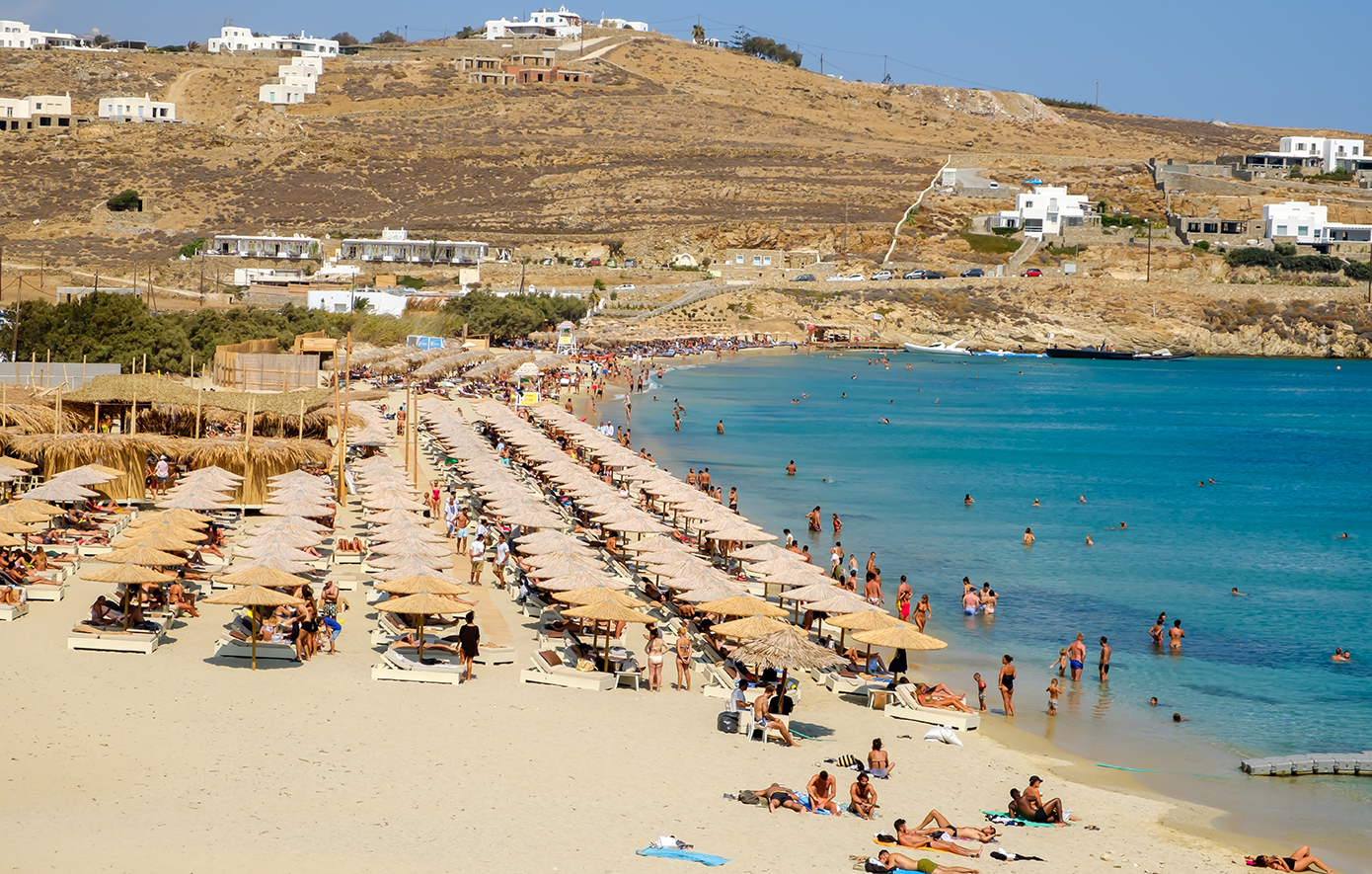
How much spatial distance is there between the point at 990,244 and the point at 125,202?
64.0 meters

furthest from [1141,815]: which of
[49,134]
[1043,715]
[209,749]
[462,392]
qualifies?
[49,134]

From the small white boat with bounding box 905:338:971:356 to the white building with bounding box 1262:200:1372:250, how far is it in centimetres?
2728

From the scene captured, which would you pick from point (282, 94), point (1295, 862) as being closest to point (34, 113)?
point (282, 94)

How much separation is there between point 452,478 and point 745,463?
1145cm

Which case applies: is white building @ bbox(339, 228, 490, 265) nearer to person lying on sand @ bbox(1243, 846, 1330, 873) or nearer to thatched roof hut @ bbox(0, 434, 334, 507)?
thatched roof hut @ bbox(0, 434, 334, 507)

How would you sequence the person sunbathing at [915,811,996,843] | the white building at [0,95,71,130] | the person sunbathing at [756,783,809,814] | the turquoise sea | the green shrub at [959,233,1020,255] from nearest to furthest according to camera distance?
the person sunbathing at [915,811,996,843] → the person sunbathing at [756,783,809,814] → the turquoise sea → the green shrub at [959,233,1020,255] → the white building at [0,95,71,130]

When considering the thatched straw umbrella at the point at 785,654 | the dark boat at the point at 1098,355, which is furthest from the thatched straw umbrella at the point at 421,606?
the dark boat at the point at 1098,355

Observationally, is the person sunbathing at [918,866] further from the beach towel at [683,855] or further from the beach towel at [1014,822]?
the beach towel at [1014,822]

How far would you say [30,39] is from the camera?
160875mm

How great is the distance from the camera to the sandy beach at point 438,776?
1083cm

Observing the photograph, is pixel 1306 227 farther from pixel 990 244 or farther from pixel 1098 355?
pixel 990 244

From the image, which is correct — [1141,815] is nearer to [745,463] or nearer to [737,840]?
[737,840]

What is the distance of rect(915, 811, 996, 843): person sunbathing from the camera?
11723 mm

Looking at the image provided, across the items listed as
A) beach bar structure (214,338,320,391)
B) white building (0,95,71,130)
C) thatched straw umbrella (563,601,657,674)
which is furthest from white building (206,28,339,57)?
thatched straw umbrella (563,601,657,674)
